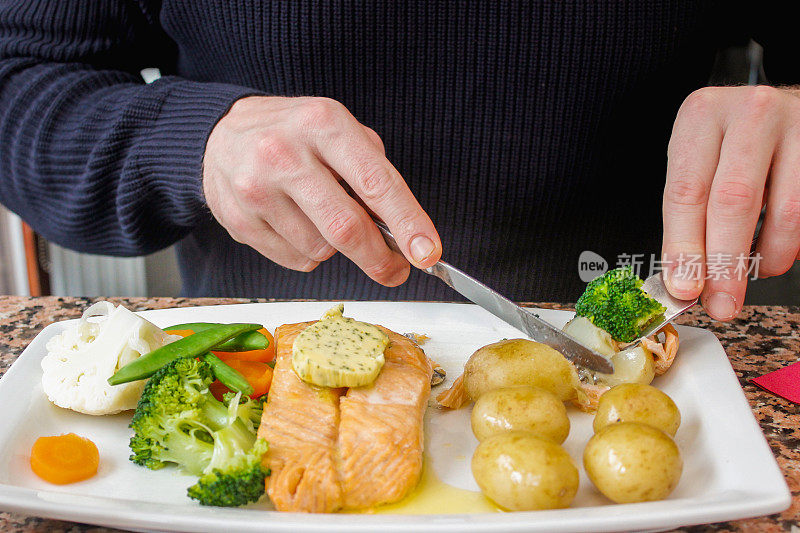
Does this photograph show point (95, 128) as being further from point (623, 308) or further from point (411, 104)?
point (623, 308)

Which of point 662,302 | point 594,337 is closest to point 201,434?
point 594,337

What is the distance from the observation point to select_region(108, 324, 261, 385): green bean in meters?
1.26

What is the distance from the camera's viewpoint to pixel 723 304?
142 centimetres

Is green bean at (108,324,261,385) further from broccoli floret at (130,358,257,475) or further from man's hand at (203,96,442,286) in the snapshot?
man's hand at (203,96,442,286)

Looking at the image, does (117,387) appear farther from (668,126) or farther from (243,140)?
(668,126)

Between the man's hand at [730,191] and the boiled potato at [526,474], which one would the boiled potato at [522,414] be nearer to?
the boiled potato at [526,474]

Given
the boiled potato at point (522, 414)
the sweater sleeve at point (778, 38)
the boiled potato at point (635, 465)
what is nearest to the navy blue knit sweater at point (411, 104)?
the sweater sleeve at point (778, 38)

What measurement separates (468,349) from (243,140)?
2.24 feet

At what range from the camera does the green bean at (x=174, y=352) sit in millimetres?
1263

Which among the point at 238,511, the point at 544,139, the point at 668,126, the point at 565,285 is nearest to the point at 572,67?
the point at 544,139

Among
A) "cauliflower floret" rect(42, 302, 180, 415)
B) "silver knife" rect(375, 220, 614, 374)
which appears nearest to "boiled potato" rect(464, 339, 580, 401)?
"silver knife" rect(375, 220, 614, 374)

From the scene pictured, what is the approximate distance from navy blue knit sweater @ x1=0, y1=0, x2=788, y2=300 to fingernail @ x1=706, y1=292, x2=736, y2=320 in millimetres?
772

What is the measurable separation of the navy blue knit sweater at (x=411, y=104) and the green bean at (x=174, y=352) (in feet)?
1.55

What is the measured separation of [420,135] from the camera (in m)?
2.06
